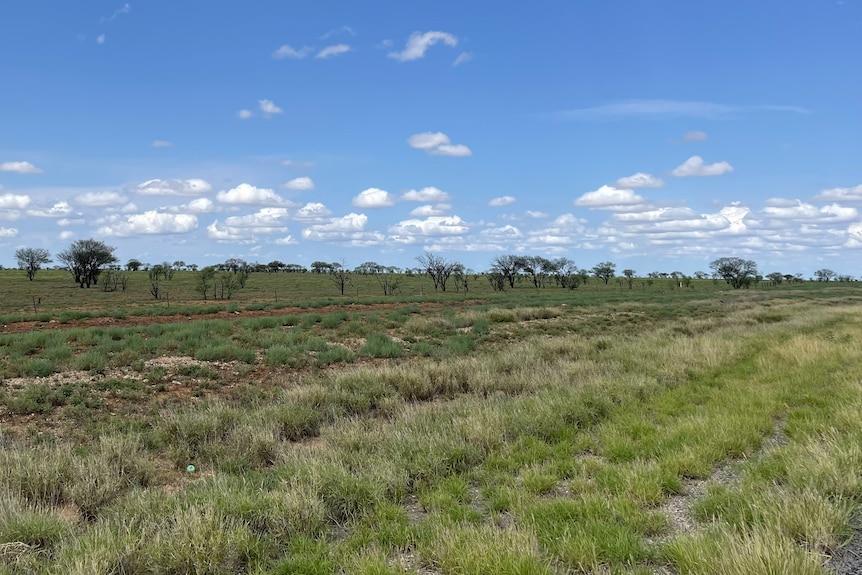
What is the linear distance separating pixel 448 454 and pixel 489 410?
6.23 ft

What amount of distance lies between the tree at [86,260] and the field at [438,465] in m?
75.4

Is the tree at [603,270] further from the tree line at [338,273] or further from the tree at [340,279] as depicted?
the tree at [340,279]

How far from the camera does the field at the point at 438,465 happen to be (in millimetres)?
4383

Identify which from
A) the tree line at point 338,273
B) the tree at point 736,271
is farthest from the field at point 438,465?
the tree at point 736,271

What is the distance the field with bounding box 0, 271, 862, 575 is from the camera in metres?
4.38

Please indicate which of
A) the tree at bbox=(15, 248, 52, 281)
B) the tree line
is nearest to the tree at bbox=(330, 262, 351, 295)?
the tree line

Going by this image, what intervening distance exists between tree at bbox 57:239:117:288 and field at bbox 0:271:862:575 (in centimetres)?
7538

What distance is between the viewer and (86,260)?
261 feet

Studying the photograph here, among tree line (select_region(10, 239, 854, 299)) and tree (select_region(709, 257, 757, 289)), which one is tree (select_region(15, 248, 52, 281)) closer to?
tree line (select_region(10, 239, 854, 299))

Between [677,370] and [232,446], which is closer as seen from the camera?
[232,446]

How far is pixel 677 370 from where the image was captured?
1267 cm

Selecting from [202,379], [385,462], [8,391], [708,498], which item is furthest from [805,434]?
[8,391]

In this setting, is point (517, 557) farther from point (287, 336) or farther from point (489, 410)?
point (287, 336)

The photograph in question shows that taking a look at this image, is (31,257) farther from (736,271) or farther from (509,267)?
(736,271)
